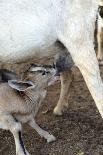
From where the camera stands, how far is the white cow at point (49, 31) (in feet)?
16.7

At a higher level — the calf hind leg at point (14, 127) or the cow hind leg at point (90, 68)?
the cow hind leg at point (90, 68)

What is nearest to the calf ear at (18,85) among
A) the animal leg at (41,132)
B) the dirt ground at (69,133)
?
the animal leg at (41,132)

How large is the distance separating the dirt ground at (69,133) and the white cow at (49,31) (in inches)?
19.6

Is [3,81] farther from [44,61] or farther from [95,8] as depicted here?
[95,8]

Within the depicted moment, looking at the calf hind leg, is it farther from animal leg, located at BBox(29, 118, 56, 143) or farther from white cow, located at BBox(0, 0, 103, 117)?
white cow, located at BBox(0, 0, 103, 117)

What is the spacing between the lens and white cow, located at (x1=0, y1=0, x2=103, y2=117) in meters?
5.08

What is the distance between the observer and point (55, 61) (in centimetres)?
594

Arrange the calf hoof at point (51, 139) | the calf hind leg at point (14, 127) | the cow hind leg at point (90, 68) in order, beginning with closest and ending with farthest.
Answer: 1. the calf hind leg at point (14, 127)
2. the cow hind leg at point (90, 68)
3. the calf hoof at point (51, 139)

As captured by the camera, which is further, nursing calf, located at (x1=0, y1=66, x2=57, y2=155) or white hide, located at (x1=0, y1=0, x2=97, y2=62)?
nursing calf, located at (x1=0, y1=66, x2=57, y2=155)

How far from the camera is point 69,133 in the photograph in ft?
19.0

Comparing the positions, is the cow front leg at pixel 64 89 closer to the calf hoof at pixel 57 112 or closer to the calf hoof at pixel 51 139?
the calf hoof at pixel 57 112

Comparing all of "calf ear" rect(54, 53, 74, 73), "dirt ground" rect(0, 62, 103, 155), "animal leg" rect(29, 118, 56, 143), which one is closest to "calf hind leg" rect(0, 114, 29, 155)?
"dirt ground" rect(0, 62, 103, 155)

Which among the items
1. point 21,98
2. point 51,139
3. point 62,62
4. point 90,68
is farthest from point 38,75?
point 51,139

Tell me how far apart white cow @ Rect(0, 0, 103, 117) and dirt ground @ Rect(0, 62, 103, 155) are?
0.50m
